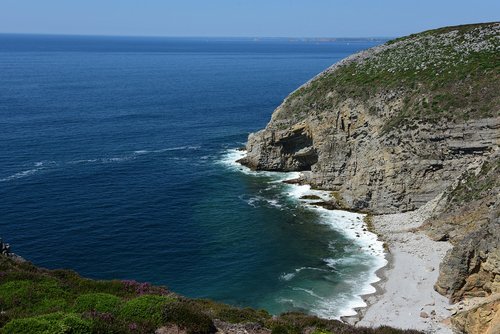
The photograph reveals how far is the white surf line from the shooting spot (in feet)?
159

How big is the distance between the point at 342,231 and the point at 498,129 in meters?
23.9

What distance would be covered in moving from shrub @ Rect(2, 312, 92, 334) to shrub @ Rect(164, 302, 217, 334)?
13.6 feet

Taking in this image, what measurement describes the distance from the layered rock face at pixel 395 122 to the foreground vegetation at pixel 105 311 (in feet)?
142

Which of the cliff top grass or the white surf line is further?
the cliff top grass

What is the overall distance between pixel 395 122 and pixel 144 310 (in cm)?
Answer: 5731

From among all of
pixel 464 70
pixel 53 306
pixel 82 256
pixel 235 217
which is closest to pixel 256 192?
pixel 235 217

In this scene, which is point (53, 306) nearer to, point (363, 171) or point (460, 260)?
point (460, 260)

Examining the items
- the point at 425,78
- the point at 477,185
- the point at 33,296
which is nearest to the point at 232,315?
the point at 33,296

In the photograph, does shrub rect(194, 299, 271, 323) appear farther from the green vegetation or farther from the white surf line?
the green vegetation

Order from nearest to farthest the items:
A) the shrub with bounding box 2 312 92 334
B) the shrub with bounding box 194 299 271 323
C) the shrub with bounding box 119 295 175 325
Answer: the shrub with bounding box 2 312 92 334
the shrub with bounding box 119 295 175 325
the shrub with bounding box 194 299 271 323

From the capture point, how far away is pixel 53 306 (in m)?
25.6

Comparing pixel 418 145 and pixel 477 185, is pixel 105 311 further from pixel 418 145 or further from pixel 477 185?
pixel 418 145

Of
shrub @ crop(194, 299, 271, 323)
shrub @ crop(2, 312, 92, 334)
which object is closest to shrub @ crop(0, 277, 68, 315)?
shrub @ crop(2, 312, 92, 334)

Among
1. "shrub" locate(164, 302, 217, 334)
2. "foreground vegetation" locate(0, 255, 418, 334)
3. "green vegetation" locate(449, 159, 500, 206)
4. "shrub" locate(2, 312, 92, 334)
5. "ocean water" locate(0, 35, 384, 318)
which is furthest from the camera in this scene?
"green vegetation" locate(449, 159, 500, 206)
